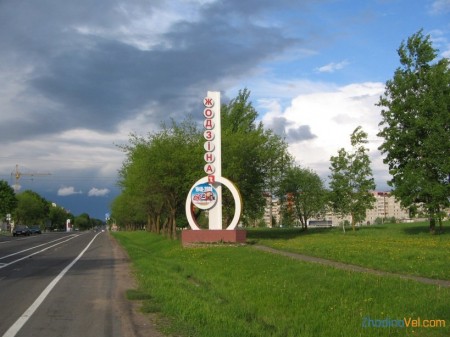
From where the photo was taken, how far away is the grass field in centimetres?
797

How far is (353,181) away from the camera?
5200 centimetres

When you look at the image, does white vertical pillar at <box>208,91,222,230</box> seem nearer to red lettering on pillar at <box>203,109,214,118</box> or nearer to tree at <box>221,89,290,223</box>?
red lettering on pillar at <box>203,109,214,118</box>

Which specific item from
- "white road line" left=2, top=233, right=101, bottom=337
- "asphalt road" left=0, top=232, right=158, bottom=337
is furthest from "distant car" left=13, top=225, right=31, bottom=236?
"white road line" left=2, top=233, right=101, bottom=337

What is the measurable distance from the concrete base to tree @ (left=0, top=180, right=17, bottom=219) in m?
75.0

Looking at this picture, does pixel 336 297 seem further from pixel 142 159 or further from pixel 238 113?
pixel 238 113

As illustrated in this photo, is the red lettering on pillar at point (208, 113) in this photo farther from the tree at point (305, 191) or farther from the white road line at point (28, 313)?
the tree at point (305, 191)

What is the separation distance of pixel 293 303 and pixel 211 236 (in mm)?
18785

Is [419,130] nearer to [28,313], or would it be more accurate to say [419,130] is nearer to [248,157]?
[248,157]

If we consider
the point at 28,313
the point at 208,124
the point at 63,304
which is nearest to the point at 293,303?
the point at 63,304

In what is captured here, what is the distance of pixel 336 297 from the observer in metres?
10.2

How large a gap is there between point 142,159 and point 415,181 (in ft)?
71.9

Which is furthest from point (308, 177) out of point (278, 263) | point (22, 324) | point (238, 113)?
point (22, 324)

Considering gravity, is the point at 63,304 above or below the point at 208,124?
below

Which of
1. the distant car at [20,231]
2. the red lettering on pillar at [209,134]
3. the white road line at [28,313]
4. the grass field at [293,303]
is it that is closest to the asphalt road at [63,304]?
the white road line at [28,313]
